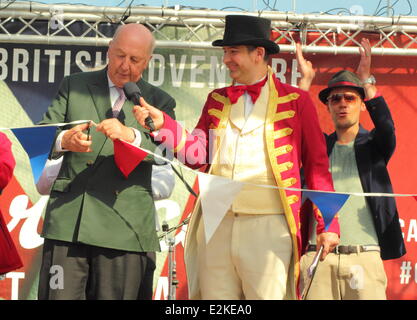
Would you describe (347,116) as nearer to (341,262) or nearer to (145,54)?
(341,262)

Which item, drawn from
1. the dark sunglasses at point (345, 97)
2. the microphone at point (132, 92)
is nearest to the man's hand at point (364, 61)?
the dark sunglasses at point (345, 97)

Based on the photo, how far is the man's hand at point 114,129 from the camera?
5336mm

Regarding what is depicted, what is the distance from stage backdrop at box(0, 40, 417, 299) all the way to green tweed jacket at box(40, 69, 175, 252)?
223cm

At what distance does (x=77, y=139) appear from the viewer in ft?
17.7

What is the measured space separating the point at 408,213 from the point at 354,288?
172 cm

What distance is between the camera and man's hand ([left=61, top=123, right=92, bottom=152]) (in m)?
5.38

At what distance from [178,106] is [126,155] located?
2.66 meters

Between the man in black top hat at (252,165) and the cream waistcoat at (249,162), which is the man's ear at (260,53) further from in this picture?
the cream waistcoat at (249,162)

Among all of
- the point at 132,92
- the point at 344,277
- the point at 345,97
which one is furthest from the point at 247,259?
the point at 345,97

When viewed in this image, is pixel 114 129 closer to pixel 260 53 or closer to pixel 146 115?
pixel 146 115

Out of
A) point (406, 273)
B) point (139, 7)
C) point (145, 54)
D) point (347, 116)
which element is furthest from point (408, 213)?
point (145, 54)

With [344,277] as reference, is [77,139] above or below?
above
